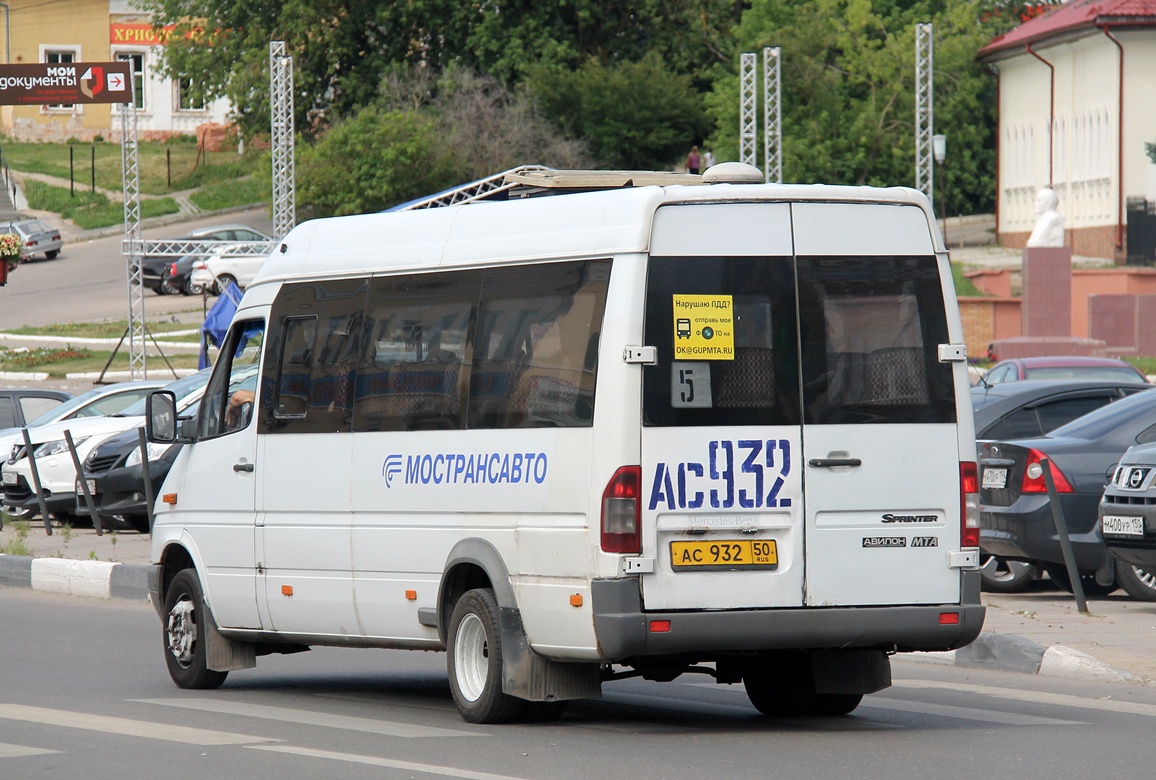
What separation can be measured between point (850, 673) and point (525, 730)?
162 centimetres

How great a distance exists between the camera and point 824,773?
7238 millimetres

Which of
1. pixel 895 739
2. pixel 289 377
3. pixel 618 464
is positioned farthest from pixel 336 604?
pixel 895 739

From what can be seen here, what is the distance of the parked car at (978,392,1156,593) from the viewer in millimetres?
13523

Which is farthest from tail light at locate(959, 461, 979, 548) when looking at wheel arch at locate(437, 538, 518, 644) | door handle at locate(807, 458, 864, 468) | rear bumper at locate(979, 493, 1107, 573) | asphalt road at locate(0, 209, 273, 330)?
asphalt road at locate(0, 209, 273, 330)

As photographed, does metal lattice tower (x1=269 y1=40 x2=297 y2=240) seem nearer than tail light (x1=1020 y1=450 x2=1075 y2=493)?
No

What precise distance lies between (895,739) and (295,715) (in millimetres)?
3039

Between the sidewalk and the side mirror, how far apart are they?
482cm

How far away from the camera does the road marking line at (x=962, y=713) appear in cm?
875

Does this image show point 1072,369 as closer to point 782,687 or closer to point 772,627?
point 782,687

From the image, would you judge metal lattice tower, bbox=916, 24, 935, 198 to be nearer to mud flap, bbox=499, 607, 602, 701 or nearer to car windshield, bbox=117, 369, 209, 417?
car windshield, bbox=117, 369, 209, 417

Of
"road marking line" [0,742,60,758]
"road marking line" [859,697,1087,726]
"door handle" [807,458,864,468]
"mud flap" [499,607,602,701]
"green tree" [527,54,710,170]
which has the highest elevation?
"green tree" [527,54,710,170]

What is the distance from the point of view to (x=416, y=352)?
8.99 metres

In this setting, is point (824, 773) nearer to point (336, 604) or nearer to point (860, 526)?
point (860, 526)

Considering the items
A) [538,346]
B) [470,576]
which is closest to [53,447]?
[470,576]
